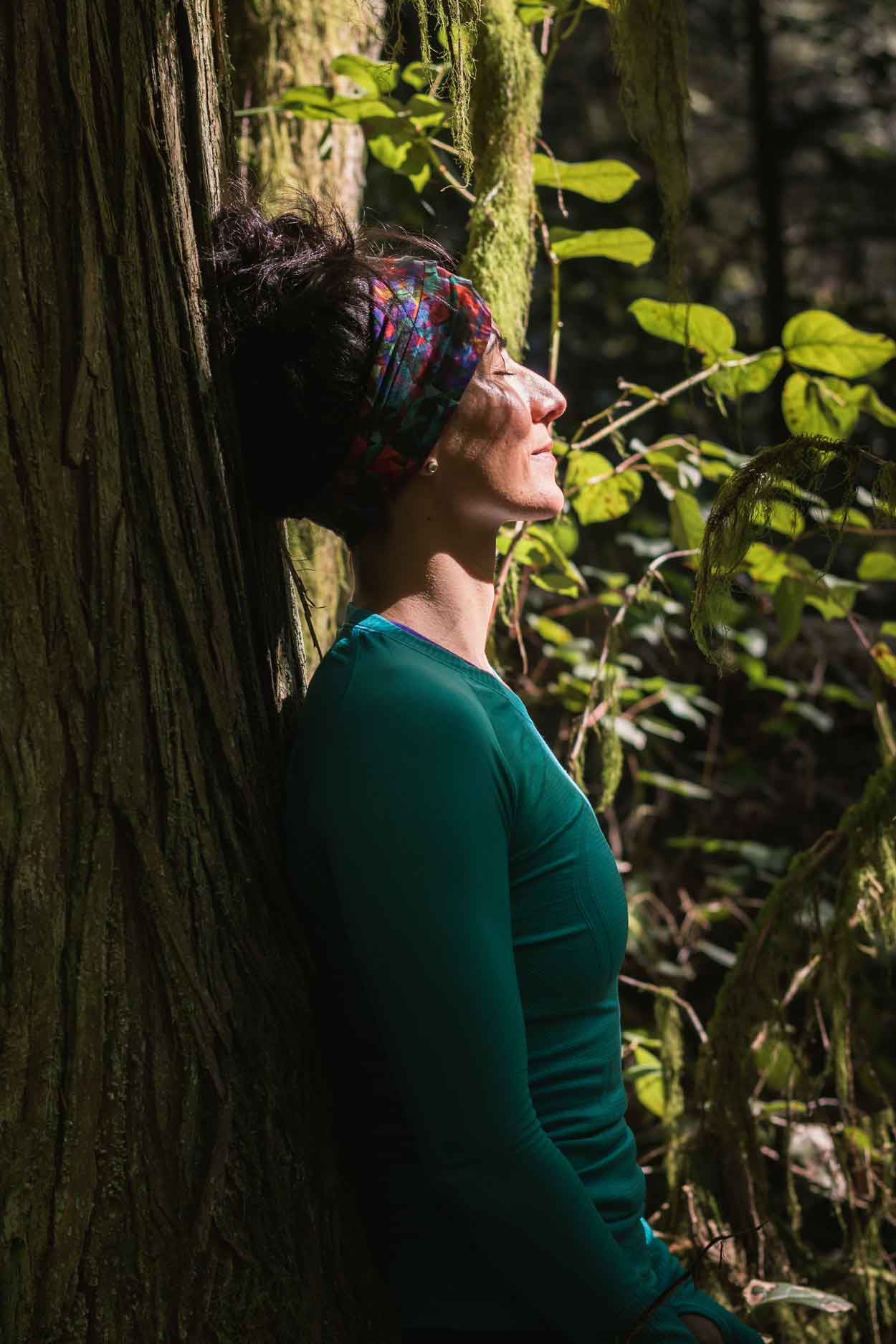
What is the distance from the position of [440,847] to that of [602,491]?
142cm

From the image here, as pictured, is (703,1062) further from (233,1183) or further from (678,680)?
(678,680)

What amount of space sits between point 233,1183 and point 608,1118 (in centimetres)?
44

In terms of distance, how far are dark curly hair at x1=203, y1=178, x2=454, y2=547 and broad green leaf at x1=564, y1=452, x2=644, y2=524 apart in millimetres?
1015

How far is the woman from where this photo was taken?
1204 mm

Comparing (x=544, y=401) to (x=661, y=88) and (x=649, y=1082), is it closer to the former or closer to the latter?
(x=661, y=88)

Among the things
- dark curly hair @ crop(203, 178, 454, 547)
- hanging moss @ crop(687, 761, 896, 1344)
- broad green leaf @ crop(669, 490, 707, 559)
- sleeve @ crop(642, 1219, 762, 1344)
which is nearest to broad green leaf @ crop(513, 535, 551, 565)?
broad green leaf @ crop(669, 490, 707, 559)

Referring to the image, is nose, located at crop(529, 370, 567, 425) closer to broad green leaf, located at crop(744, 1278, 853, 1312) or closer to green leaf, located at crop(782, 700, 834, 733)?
broad green leaf, located at crop(744, 1278, 853, 1312)

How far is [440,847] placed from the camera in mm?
1200

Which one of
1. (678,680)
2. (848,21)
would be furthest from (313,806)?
(848,21)

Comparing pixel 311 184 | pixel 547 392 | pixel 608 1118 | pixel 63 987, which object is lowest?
pixel 608 1118

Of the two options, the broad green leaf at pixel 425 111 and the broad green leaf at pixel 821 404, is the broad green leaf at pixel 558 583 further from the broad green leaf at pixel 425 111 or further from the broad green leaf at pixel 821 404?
the broad green leaf at pixel 425 111

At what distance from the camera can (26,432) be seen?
116cm

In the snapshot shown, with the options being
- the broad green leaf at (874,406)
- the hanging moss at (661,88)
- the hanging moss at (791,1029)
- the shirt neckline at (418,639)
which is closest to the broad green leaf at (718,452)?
the broad green leaf at (874,406)

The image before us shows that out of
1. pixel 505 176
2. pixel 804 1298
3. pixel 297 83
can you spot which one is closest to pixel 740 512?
pixel 505 176
